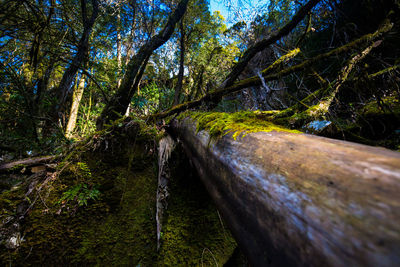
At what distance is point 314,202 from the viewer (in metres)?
0.47

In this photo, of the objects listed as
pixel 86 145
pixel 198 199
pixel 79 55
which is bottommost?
pixel 198 199

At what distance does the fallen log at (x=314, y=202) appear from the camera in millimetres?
354

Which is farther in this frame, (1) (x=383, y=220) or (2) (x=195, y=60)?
(2) (x=195, y=60)

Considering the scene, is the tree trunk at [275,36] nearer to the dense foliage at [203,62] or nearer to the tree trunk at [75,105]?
the dense foliage at [203,62]

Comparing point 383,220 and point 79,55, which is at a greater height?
point 79,55

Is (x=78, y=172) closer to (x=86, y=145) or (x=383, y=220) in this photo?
(x=86, y=145)

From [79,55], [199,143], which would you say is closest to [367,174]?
[199,143]

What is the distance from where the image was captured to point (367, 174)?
17.5 inches

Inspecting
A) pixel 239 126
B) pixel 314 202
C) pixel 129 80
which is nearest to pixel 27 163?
pixel 129 80

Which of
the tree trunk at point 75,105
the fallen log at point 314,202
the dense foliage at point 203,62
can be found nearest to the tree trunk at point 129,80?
the dense foliage at point 203,62

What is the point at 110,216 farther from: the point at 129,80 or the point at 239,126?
the point at 129,80

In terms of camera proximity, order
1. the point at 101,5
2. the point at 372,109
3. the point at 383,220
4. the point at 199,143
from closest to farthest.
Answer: the point at 383,220 < the point at 199,143 < the point at 372,109 < the point at 101,5

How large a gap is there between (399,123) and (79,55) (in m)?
5.73

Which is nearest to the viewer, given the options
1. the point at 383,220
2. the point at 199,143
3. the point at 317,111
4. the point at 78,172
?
the point at 383,220
